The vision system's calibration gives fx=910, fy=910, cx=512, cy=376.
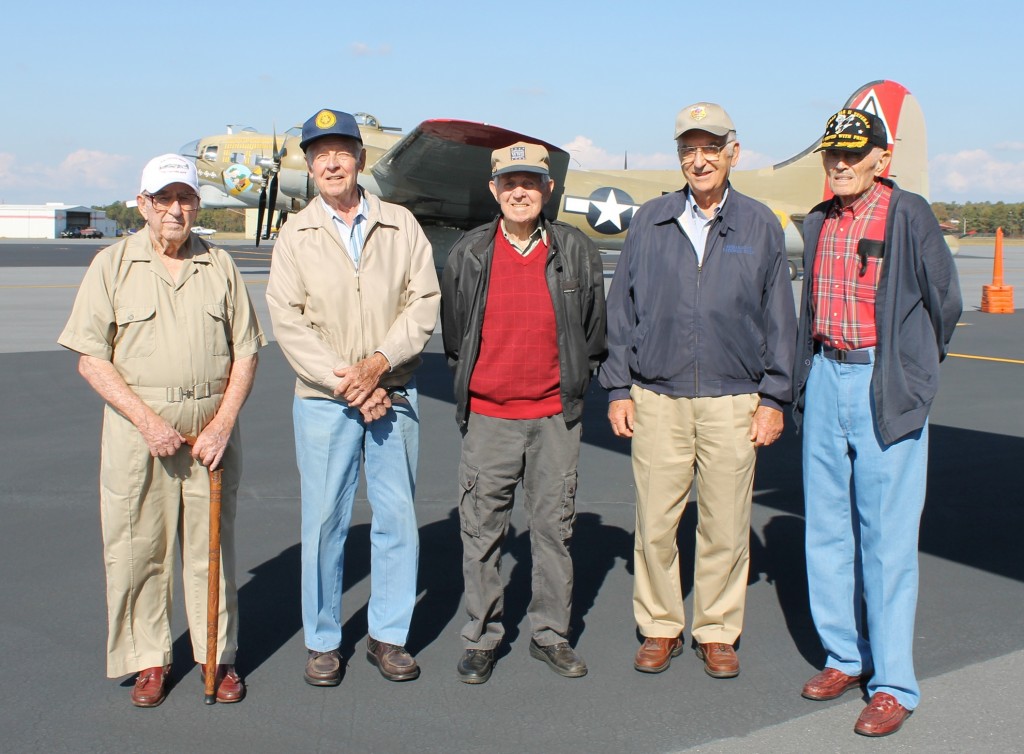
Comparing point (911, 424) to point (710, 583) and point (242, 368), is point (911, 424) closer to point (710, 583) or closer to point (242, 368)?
point (710, 583)

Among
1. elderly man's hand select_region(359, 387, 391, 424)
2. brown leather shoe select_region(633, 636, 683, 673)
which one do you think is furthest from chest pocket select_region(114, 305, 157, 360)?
brown leather shoe select_region(633, 636, 683, 673)

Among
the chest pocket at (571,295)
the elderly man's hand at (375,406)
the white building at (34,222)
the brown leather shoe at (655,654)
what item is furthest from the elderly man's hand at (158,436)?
the white building at (34,222)

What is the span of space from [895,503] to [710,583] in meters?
0.75

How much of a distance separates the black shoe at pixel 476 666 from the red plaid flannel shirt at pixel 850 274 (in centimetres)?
166

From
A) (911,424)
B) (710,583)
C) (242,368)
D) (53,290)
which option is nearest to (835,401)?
(911,424)

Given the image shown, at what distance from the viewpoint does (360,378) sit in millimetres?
3133

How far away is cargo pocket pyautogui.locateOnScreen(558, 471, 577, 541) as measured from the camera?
3.38 meters

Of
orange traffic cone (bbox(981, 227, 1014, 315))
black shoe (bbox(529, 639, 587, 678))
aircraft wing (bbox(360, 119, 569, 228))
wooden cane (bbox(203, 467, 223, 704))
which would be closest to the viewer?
wooden cane (bbox(203, 467, 223, 704))

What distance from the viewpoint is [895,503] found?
119 inches

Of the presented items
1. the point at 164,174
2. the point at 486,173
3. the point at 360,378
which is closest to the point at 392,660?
the point at 360,378

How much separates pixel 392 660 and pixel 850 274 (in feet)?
6.92

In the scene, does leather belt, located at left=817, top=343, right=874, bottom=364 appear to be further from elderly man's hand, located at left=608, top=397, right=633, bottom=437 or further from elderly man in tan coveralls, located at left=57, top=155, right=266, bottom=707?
elderly man in tan coveralls, located at left=57, top=155, right=266, bottom=707

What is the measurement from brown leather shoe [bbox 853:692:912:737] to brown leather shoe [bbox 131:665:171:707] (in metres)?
2.28

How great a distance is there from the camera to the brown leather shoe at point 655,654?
3.34 metres
